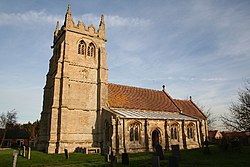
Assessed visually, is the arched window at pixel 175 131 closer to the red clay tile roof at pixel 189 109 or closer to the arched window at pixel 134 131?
the arched window at pixel 134 131

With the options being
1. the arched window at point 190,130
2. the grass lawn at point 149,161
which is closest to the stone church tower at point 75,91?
the grass lawn at point 149,161

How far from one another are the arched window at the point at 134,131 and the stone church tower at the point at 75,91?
4.62 m

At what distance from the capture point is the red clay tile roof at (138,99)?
29141 millimetres

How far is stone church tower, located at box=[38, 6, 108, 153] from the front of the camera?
2444 centimetres

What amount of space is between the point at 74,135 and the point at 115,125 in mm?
6052

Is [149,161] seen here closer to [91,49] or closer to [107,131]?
[107,131]

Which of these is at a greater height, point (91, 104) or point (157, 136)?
point (91, 104)

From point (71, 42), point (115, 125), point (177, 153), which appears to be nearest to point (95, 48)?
point (71, 42)

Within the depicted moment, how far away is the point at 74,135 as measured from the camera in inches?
987

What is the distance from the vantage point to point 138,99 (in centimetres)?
3161

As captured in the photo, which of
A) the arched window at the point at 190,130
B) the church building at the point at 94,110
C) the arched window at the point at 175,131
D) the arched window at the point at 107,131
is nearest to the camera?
the church building at the point at 94,110

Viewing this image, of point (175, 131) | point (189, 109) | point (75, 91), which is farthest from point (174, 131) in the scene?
point (75, 91)

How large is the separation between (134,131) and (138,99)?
7.78 meters

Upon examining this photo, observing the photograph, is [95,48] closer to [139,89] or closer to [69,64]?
[69,64]
